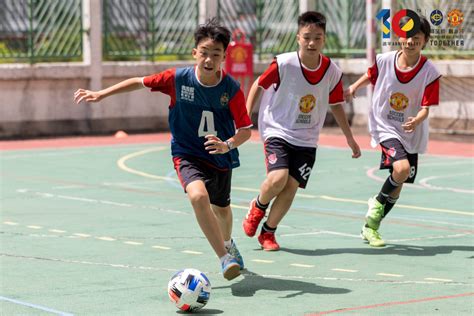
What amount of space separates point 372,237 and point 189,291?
350 centimetres

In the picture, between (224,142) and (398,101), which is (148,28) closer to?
(398,101)

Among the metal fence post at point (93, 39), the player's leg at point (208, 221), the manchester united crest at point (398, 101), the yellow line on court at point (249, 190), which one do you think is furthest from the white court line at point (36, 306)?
the metal fence post at point (93, 39)

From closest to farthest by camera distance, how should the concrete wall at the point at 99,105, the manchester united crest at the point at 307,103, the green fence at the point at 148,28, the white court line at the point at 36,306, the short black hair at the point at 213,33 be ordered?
the white court line at the point at 36,306 < the short black hair at the point at 213,33 < the manchester united crest at the point at 307,103 < the concrete wall at the point at 99,105 < the green fence at the point at 148,28

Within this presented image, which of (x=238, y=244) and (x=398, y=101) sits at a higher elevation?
(x=398, y=101)

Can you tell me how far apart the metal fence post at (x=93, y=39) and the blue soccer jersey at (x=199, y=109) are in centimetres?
1610

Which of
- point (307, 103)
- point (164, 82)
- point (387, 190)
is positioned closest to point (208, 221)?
point (164, 82)

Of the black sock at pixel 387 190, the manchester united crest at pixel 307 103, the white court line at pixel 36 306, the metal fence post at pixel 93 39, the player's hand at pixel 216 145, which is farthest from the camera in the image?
the metal fence post at pixel 93 39

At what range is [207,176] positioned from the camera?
9398 millimetres

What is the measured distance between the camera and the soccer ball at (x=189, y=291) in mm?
8016

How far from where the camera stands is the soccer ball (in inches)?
316

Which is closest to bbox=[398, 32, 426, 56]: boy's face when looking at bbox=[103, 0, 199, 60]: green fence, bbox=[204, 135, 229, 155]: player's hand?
bbox=[204, 135, 229, 155]: player's hand

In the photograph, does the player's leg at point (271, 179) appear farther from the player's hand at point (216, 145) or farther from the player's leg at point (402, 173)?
the player's hand at point (216, 145)

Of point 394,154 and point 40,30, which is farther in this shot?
point 40,30

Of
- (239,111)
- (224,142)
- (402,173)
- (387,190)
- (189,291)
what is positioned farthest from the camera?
(387,190)
